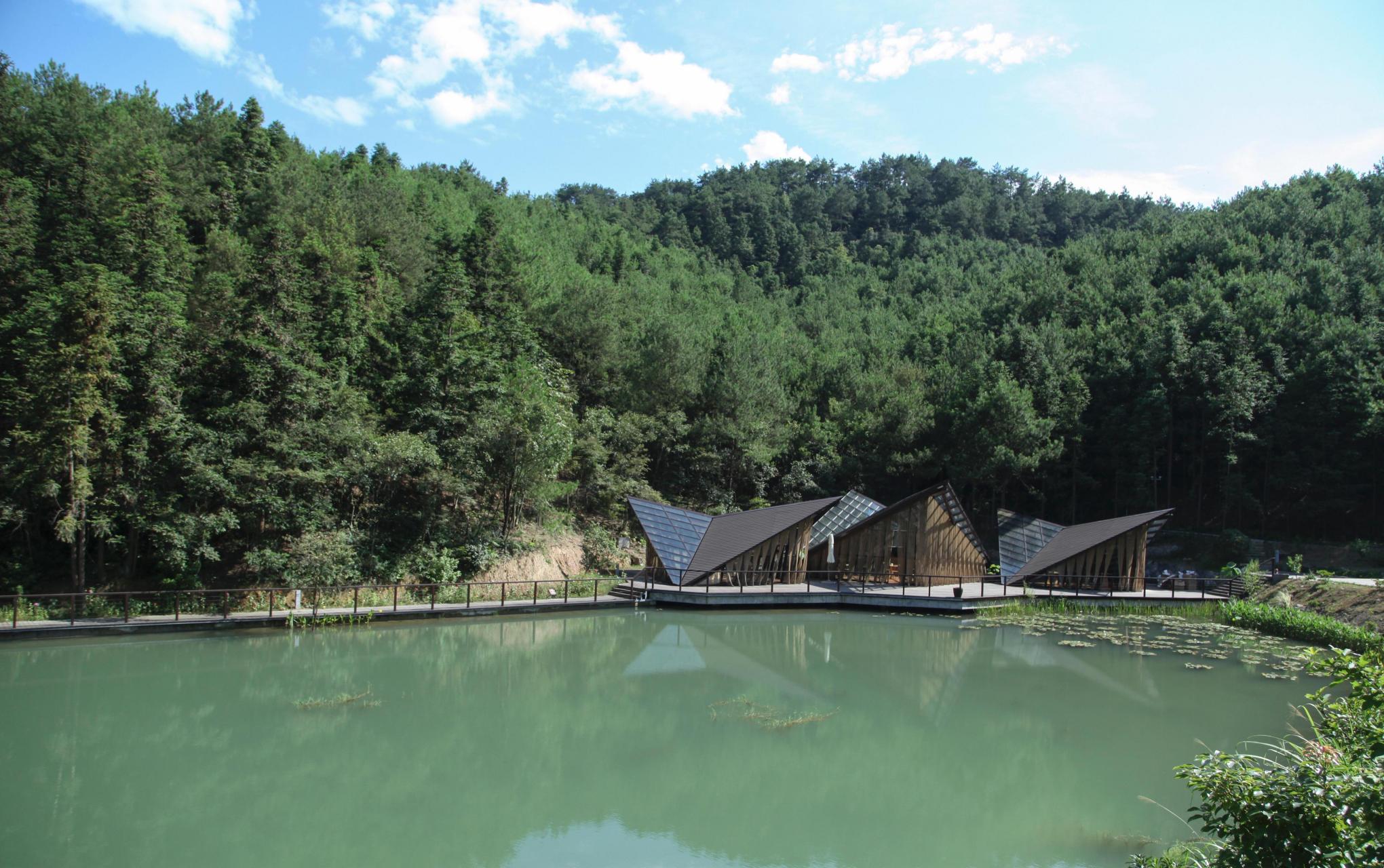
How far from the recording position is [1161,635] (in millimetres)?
17781

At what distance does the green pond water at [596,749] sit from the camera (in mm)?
7684

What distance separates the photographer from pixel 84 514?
16109 mm

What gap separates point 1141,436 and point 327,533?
27846 millimetres

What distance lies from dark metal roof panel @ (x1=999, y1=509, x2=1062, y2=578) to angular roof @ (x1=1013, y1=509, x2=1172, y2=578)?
269 millimetres

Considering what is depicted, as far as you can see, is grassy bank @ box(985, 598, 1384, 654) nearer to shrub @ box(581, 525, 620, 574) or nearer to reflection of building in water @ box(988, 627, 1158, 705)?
reflection of building in water @ box(988, 627, 1158, 705)

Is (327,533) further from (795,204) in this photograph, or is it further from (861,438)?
(795,204)

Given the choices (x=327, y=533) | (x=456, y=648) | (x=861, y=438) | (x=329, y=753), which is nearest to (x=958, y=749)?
(x=329, y=753)

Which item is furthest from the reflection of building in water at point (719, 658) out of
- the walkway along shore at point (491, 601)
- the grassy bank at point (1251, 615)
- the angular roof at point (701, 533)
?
the grassy bank at point (1251, 615)

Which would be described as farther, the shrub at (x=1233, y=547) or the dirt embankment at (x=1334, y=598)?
the shrub at (x=1233, y=547)

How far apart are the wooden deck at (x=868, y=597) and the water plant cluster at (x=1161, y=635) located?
22.8 inches


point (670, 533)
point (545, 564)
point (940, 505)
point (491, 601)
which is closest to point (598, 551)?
point (545, 564)

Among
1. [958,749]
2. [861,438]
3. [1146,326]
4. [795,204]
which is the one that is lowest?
[958,749]

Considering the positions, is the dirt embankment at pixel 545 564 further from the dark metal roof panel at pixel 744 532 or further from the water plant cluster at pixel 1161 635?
the water plant cluster at pixel 1161 635

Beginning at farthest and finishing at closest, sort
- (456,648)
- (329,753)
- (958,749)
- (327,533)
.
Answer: (327,533), (456,648), (958,749), (329,753)
